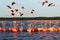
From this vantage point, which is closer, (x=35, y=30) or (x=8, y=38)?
(x=8, y=38)

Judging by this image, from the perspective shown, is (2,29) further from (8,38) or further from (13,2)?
(13,2)

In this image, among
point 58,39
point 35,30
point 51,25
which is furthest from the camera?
point 51,25

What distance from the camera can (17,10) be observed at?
42.0 meters

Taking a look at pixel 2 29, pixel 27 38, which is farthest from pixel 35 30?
pixel 27 38

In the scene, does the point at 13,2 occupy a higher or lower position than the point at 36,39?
higher

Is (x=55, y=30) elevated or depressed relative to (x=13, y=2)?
depressed

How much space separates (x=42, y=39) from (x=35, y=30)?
11.7 m

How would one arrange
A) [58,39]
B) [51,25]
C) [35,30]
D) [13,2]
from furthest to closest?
[51,25] < [35,30] < [58,39] < [13,2]

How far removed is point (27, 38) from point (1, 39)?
3.09 m

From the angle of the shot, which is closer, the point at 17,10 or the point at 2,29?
the point at 17,10

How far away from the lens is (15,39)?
36719 mm

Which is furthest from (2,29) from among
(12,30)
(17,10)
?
(17,10)

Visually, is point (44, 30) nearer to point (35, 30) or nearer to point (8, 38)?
point (35, 30)

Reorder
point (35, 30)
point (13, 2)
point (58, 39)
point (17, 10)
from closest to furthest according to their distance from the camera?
point (13, 2), point (58, 39), point (17, 10), point (35, 30)
